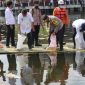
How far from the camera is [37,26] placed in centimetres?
1683

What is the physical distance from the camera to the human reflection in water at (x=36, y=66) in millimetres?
10932

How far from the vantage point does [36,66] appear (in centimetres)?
1274

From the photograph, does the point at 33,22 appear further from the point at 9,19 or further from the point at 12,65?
the point at 12,65

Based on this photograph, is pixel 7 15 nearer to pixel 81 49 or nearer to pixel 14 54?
pixel 14 54

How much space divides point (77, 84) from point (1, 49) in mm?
6209

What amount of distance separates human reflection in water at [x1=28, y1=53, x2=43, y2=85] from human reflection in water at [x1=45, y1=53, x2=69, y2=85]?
0.23 metres

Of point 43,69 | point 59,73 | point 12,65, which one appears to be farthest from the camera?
point 12,65

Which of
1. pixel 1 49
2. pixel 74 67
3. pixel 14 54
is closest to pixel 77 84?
pixel 74 67

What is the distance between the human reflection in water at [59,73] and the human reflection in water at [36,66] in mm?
226

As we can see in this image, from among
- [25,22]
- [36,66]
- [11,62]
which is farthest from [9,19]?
[36,66]

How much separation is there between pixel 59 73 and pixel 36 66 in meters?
1.29

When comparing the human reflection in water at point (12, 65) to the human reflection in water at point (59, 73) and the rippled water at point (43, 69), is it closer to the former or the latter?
the rippled water at point (43, 69)

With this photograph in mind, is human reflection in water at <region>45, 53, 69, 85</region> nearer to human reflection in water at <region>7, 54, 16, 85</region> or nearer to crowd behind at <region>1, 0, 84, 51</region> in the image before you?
human reflection in water at <region>7, 54, 16, 85</region>

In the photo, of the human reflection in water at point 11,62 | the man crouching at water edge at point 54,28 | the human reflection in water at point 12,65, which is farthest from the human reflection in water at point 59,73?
the man crouching at water edge at point 54,28
